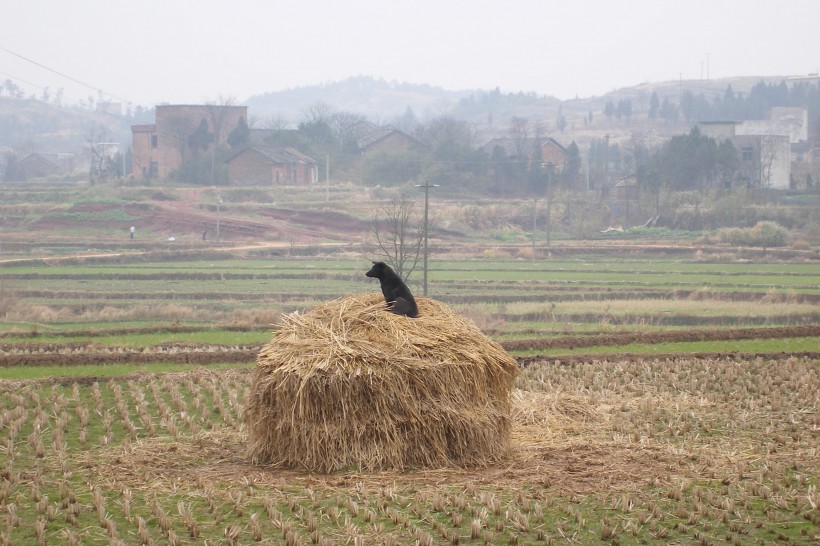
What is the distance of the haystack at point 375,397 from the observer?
419 inches

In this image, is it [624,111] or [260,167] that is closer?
[260,167]

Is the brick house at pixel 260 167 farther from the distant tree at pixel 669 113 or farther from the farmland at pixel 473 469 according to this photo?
the distant tree at pixel 669 113

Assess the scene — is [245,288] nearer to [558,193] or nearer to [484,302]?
Result: [484,302]

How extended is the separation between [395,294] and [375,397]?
1.57m

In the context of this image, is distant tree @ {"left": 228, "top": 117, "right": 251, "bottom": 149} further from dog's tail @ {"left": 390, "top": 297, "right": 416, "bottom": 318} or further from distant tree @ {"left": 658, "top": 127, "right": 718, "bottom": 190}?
dog's tail @ {"left": 390, "top": 297, "right": 416, "bottom": 318}

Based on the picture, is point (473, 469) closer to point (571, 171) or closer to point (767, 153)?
point (571, 171)

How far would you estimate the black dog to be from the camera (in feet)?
38.2

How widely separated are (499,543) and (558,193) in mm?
74721

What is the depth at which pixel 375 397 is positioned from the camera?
1065 centimetres

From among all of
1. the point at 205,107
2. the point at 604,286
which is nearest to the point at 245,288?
the point at 604,286

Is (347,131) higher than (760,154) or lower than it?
Result: higher

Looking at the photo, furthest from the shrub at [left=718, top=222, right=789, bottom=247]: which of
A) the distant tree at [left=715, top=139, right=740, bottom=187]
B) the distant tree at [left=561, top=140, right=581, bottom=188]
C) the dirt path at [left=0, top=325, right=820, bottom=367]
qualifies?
the dirt path at [left=0, top=325, right=820, bottom=367]

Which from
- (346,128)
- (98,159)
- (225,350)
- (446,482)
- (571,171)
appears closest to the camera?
(446,482)

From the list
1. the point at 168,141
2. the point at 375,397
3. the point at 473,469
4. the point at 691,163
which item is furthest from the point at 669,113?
the point at 375,397
